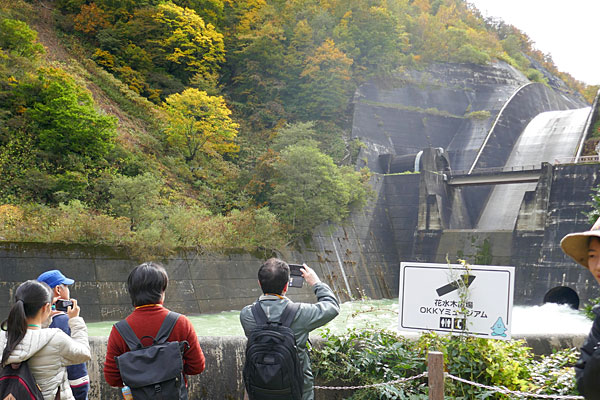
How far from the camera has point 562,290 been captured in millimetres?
19984

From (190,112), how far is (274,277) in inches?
803

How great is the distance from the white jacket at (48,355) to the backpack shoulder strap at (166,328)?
0.48 meters

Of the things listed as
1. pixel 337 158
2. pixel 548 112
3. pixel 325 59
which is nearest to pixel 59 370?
pixel 337 158

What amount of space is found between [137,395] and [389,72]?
31974 mm

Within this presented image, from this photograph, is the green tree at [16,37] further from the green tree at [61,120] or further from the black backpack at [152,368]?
the black backpack at [152,368]

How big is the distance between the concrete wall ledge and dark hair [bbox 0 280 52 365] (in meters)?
1.55

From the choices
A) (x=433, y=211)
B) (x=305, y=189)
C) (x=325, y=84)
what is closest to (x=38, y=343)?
(x=305, y=189)

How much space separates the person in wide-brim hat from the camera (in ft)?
5.81

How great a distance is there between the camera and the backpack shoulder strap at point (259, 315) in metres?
3.18

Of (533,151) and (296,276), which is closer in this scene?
(296,276)

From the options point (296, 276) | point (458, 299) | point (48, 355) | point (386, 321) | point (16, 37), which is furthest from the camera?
point (16, 37)

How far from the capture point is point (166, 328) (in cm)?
295

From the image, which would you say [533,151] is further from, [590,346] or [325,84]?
[590,346]

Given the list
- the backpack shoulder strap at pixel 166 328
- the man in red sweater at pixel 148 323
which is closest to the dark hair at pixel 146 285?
the man in red sweater at pixel 148 323
